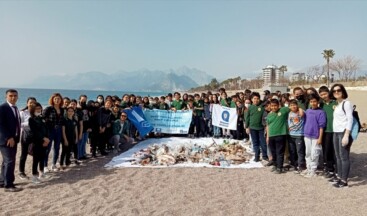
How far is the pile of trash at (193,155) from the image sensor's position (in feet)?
24.9

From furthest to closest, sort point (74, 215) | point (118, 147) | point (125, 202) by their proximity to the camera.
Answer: point (118, 147)
point (125, 202)
point (74, 215)

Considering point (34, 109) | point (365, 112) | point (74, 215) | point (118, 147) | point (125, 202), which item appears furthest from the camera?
point (365, 112)

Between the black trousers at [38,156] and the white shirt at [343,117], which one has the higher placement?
the white shirt at [343,117]

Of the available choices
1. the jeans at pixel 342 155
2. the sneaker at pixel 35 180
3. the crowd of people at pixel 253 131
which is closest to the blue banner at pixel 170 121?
the crowd of people at pixel 253 131

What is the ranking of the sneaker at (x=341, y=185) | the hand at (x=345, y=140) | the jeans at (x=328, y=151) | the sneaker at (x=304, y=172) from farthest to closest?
the sneaker at (x=304, y=172)
the jeans at (x=328, y=151)
the sneaker at (x=341, y=185)
the hand at (x=345, y=140)

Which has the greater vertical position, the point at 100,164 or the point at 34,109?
the point at 34,109

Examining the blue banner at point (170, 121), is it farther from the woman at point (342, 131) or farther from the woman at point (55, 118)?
the woman at point (342, 131)

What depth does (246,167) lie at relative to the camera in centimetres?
729

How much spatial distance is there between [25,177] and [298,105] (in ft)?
21.0

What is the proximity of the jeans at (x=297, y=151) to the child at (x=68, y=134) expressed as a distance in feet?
17.5

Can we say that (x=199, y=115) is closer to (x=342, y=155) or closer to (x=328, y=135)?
(x=328, y=135)

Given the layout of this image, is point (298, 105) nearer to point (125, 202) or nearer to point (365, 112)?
point (125, 202)

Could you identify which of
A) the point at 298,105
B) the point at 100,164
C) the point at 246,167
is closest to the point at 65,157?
the point at 100,164

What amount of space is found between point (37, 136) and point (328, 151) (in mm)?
6243
